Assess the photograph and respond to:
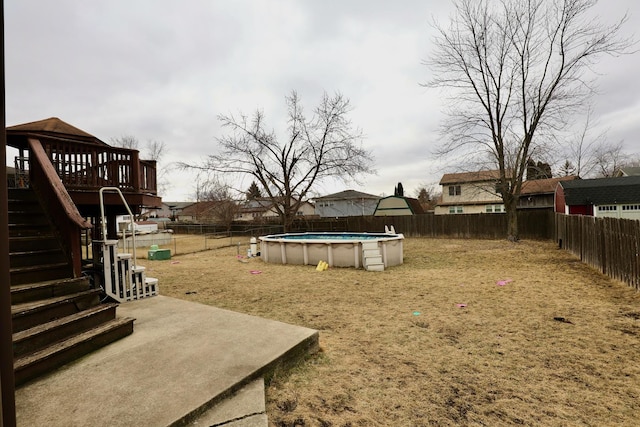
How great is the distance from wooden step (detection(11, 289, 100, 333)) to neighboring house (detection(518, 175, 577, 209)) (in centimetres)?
3329

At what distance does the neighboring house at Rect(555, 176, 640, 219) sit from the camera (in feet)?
57.7

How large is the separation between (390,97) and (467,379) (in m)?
12.6

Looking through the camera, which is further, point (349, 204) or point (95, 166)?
point (349, 204)

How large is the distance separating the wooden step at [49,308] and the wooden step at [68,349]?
0.32 m

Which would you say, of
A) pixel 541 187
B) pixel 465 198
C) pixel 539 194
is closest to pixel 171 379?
pixel 465 198

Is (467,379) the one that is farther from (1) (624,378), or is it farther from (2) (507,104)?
(2) (507,104)

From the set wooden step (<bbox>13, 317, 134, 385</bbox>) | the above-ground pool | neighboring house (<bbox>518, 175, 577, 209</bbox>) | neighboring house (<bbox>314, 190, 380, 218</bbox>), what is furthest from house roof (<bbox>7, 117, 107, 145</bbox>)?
neighboring house (<bbox>314, 190, 380, 218</bbox>)

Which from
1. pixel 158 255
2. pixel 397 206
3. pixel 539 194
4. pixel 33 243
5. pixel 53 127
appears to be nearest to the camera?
pixel 33 243

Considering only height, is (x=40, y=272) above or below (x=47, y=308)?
above

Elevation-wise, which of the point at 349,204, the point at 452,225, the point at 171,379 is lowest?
the point at 171,379

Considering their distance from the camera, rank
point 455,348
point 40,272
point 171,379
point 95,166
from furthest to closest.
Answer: point 95,166, point 455,348, point 40,272, point 171,379

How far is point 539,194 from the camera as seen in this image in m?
29.2

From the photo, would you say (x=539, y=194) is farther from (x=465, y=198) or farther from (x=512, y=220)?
(x=512, y=220)

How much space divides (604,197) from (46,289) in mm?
25327
